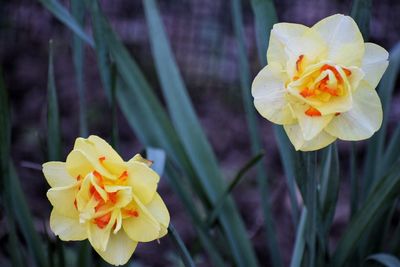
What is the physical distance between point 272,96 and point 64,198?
0.84 ft

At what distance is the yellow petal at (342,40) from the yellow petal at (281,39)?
0.02m

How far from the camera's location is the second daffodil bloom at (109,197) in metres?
0.73

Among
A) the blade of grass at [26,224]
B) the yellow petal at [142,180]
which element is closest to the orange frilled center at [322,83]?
the yellow petal at [142,180]

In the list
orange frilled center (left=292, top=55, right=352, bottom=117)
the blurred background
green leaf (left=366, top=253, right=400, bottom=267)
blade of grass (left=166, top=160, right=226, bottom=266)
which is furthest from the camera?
the blurred background

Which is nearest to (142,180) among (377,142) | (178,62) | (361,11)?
(361,11)

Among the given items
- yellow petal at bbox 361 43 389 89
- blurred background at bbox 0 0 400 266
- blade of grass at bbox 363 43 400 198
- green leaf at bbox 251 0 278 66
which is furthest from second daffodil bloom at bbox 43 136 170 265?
blurred background at bbox 0 0 400 266

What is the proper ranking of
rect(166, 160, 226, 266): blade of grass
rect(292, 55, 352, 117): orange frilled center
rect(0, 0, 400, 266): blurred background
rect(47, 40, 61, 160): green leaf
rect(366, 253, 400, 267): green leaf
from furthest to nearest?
1. rect(0, 0, 400, 266): blurred background
2. rect(166, 160, 226, 266): blade of grass
3. rect(47, 40, 61, 160): green leaf
4. rect(366, 253, 400, 267): green leaf
5. rect(292, 55, 352, 117): orange frilled center

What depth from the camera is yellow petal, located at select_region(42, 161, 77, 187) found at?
0.80 metres

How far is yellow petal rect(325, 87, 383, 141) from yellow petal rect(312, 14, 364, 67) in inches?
1.5

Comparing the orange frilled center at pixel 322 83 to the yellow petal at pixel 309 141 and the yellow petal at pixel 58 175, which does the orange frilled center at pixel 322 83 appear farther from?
the yellow petal at pixel 58 175

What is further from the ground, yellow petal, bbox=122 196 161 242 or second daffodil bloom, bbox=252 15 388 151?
second daffodil bloom, bbox=252 15 388 151

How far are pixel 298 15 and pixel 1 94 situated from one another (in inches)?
67.8

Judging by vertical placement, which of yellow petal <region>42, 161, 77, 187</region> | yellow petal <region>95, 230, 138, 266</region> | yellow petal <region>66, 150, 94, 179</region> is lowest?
yellow petal <region>95, 230, 138, 266</region>

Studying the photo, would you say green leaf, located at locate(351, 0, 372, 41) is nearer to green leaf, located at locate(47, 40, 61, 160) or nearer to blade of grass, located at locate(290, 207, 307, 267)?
blade of grass, located at locate(290, 207, 307, 267)
